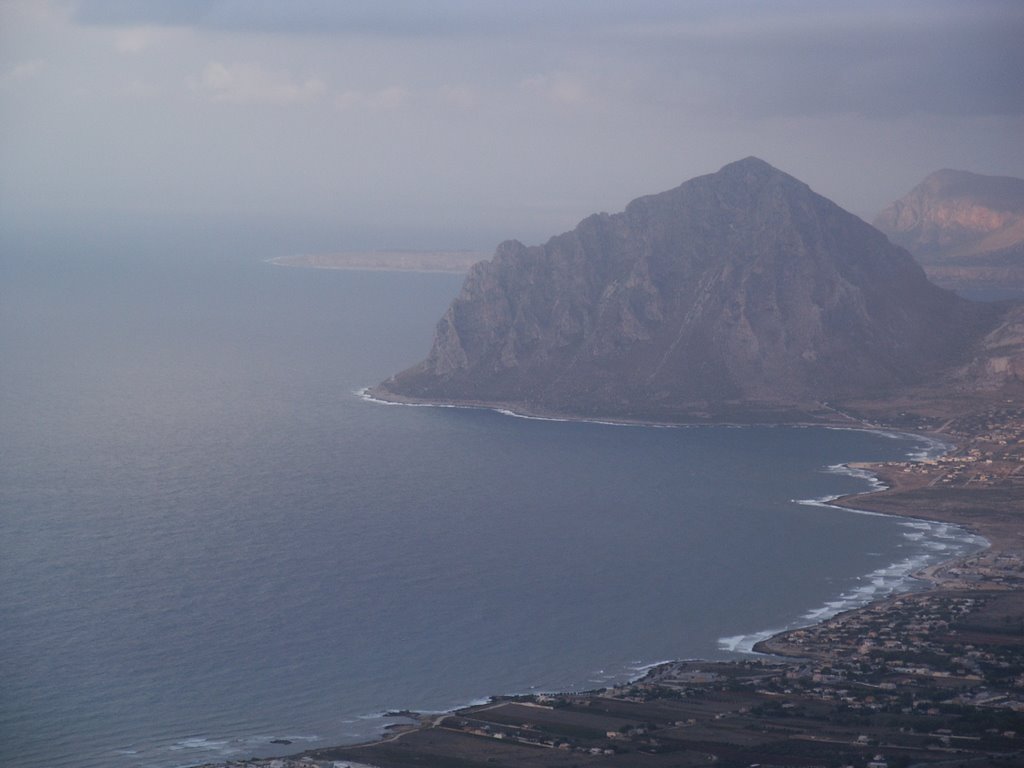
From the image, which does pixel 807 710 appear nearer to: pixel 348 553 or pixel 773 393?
pixel 348 553

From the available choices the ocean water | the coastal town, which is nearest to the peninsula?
the coastal town

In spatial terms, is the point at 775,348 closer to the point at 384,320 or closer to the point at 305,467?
the point at 305,467

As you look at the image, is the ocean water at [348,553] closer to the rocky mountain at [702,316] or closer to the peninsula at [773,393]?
the peninsula at [773,393]

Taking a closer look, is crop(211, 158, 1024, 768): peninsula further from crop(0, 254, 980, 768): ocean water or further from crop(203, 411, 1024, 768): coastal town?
crop(0, 254, 980, 768): ocean water

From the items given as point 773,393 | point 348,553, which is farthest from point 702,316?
point 348,553

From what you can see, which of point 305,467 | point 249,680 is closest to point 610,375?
point 305,467
